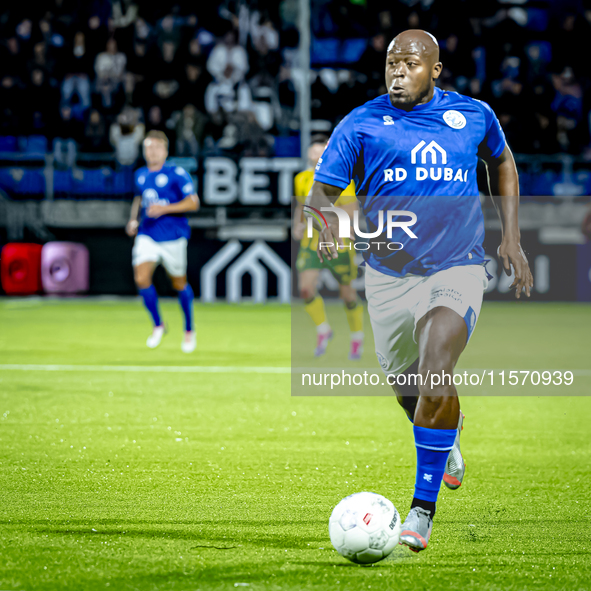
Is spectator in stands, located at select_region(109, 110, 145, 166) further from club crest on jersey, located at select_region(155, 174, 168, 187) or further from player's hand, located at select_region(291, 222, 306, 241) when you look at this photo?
player's hand, located at select_region(291, 222, 306, 241)

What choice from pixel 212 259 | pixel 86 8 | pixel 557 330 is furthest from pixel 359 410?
pixel 86 8

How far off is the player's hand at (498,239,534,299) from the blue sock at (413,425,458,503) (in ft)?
2.34

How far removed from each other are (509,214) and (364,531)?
60.7 inches

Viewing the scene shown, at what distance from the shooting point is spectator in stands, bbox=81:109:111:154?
1814 centimetres

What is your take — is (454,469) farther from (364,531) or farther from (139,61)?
(139,61)

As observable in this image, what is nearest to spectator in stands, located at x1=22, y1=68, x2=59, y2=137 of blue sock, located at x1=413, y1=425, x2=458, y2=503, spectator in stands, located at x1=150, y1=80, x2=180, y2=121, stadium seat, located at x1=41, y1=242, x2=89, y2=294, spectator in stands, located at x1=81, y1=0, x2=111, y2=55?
spectator in stands, located at x1=81, y1=0, x2=111, y2=55

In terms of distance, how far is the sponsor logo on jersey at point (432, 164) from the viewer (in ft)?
13.2

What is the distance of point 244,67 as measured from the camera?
18.9 m

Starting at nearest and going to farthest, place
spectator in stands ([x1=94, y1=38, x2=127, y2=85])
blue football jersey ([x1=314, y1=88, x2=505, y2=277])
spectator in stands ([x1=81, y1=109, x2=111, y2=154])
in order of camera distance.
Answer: blue football jersey ([x1=314, y1=88, x2=505, y2=277]) < spectator in stands ([x1=81, y1=109, x2=111, y2=154]) < spectator in stands ([x1=94, y1=38, x2=127, y2=85])

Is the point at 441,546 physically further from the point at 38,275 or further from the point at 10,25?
the point at 10,25

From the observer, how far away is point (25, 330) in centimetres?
1259

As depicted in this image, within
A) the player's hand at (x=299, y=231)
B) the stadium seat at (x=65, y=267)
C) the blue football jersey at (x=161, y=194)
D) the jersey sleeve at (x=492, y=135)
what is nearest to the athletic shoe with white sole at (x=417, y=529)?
the jersey sleeve at (x=492, y=135)

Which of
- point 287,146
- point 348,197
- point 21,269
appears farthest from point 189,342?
point 287,146

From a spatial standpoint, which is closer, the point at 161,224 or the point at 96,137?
the point at 161,224
